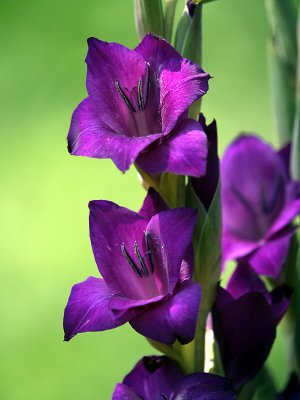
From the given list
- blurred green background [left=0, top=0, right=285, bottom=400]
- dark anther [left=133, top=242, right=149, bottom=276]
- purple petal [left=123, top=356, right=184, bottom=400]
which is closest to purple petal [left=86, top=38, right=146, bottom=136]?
dark anther [left=133, top=242, right=149, bottom=276]

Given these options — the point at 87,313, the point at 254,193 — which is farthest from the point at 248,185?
the point at 87,313

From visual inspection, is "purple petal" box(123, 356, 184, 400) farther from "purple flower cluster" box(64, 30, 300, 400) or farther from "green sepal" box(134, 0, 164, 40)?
"green sepal" box(134, 0, 164, 40)

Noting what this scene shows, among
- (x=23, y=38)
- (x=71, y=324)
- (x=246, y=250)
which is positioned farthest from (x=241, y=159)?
(x=23, y=38)

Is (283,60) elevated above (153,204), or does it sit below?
above

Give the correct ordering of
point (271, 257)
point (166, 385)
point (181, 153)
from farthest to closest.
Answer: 1. point (271, 257)
2. point (166, 385)
3. point (181, 153)

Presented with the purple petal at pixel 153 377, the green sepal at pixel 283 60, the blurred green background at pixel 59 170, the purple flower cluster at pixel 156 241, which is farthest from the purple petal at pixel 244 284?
the blurred green background at pixel 59 170

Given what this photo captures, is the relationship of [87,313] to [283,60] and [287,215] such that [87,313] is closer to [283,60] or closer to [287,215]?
[287,215]
